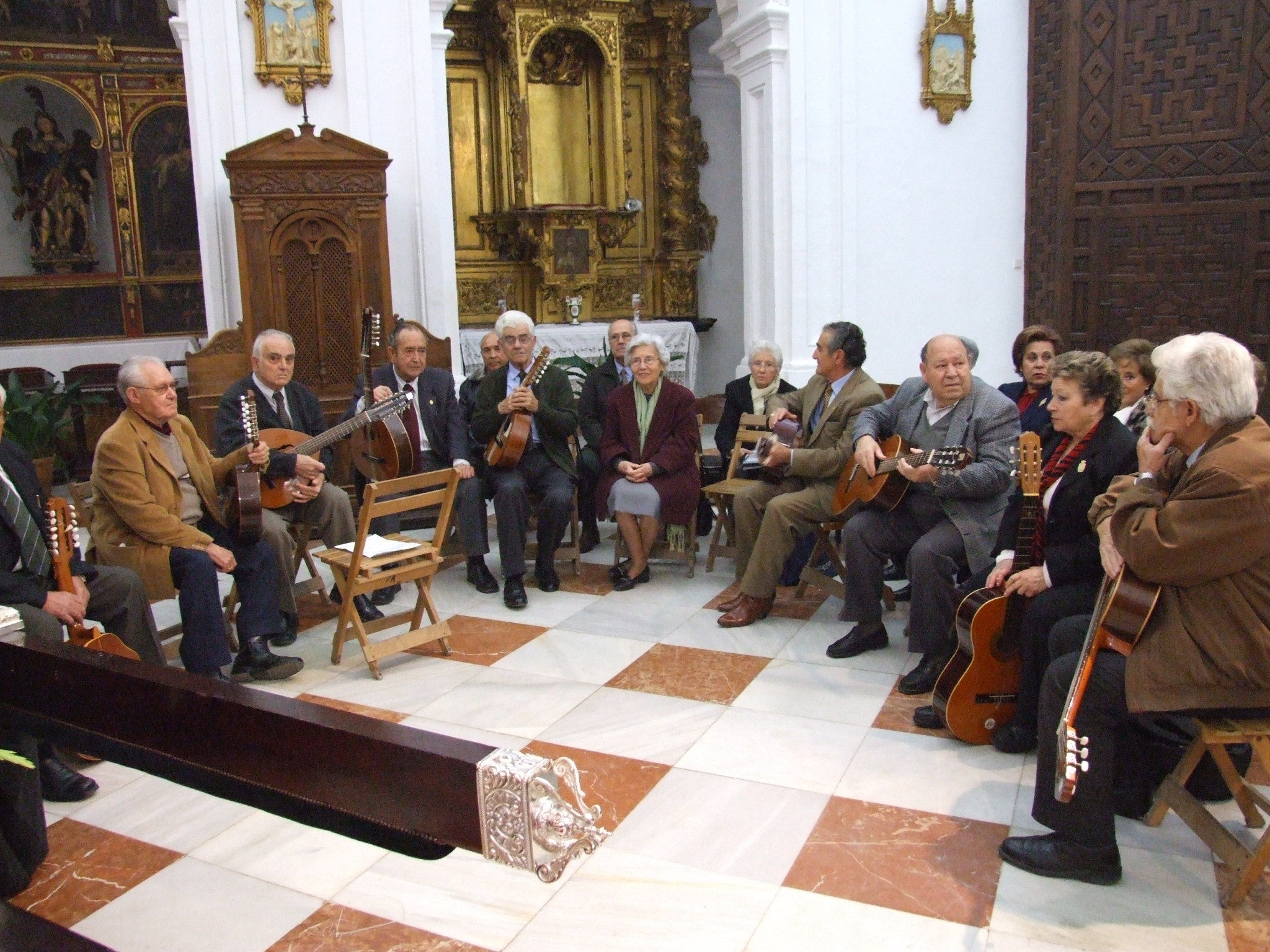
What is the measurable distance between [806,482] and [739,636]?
2.66 ft

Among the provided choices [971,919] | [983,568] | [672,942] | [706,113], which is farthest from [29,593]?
[706,113]

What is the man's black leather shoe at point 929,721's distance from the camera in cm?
378

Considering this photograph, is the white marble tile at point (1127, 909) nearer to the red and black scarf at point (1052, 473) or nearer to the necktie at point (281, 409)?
the red and black scarf at point (1052, 473)

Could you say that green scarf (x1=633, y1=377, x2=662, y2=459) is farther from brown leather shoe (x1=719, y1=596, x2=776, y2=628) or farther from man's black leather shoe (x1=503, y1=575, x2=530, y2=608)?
brown leather shoe (x1=719, y1=596, x2=776, y2=628)

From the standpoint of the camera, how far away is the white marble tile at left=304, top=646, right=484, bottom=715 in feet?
13.7

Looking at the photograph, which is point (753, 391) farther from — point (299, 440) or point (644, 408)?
point (299, 440)

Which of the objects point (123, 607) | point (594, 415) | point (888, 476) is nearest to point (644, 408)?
point (594, 415)

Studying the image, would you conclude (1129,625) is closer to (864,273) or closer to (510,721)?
(510,721)

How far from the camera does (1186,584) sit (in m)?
2.66

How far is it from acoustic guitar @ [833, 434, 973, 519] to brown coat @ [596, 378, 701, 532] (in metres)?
1.00

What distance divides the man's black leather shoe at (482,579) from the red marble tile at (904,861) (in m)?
2.77

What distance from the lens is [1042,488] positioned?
3623 mm

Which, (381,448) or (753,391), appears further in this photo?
(753,391)

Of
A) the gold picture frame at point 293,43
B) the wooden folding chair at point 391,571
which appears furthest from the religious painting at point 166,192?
the wooden folding chair at point 391,571
